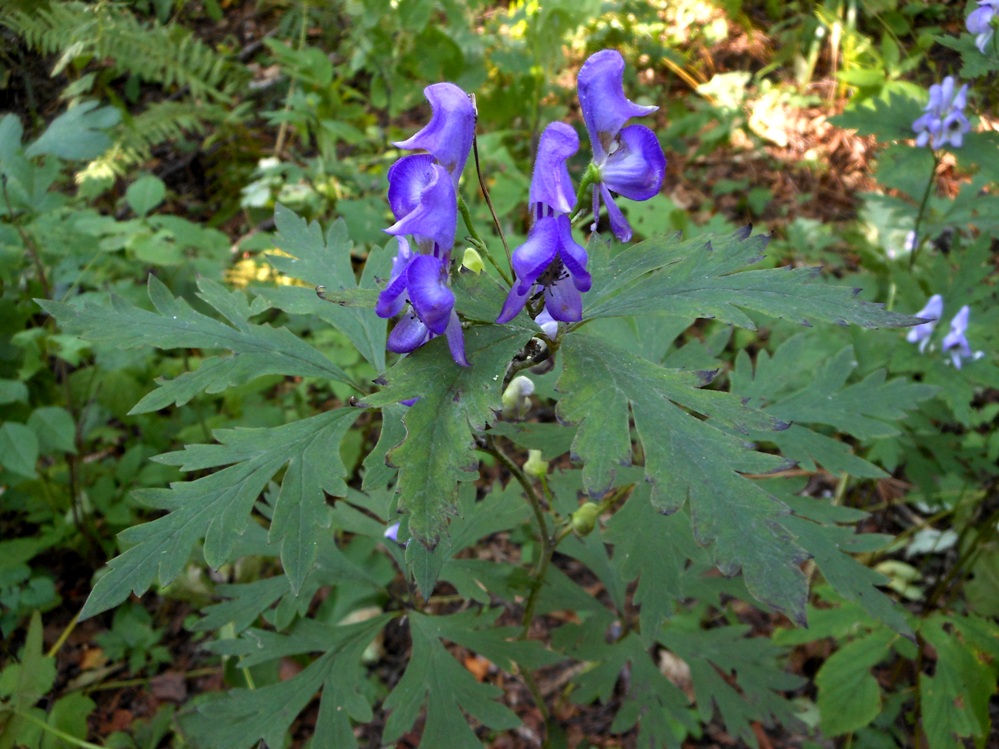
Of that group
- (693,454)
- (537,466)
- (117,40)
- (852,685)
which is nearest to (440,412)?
(693,454)

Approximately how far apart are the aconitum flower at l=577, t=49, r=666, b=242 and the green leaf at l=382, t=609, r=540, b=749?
94 centimetres

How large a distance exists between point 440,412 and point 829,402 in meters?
1.06

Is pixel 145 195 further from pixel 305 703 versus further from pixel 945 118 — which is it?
pixel 945 118

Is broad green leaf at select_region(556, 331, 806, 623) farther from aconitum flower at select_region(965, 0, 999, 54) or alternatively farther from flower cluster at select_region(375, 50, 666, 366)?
aconitum flower at select_region(965, 0, 999, 54)

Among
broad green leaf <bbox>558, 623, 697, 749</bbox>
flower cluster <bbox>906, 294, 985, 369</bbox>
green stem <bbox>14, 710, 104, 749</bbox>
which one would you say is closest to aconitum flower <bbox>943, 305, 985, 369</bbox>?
flower cluster <bbox>906, 294, 985, 369</bbox>

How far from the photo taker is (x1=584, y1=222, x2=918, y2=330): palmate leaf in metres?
1.09

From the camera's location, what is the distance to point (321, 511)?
3.86ft

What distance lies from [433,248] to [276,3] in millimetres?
5465

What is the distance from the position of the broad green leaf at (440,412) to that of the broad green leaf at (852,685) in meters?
1.64

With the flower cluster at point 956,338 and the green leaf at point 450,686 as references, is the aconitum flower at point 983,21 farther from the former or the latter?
the green leaf at point 450,686

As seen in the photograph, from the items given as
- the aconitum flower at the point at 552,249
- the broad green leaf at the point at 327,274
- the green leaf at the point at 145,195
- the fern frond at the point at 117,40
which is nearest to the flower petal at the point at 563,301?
the aconitum flower at the point at 552,249

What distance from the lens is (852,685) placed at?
2078 millimetres

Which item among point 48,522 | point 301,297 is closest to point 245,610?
point 301,297

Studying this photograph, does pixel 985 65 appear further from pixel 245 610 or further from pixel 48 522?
pixel 48 522
